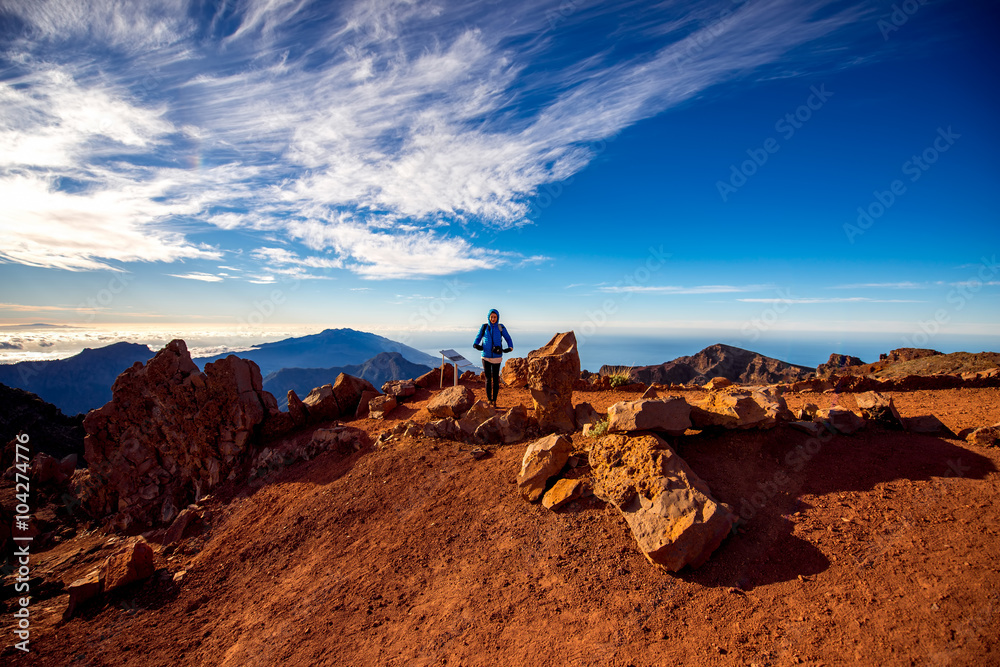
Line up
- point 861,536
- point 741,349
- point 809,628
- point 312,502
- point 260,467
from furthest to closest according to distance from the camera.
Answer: point 741,349
point 260,467
point 312,502
point 861,536
point 809,628

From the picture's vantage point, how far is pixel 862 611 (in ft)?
13.4

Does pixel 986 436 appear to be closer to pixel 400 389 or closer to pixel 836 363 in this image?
pixel 400 389

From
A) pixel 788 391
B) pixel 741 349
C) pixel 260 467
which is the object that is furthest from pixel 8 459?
pixel 741 349

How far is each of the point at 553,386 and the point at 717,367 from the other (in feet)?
86.9

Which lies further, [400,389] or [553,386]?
[400,389]

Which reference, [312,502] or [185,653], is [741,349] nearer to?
[312,502]

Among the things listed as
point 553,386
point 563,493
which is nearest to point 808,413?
point 553,386

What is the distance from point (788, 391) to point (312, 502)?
44.0 ft

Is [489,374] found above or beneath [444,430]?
above

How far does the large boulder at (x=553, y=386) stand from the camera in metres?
8.49

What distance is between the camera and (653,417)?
6.47m

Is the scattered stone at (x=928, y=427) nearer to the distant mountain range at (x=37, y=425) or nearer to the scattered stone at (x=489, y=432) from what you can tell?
the scattered stone at (x=489, y=432)

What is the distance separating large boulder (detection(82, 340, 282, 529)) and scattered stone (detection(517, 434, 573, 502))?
344 inches

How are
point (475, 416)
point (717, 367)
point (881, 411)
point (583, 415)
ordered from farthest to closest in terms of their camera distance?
point (717, 367)
point (475, 416)
point (583, 415)
point (881, 411)
